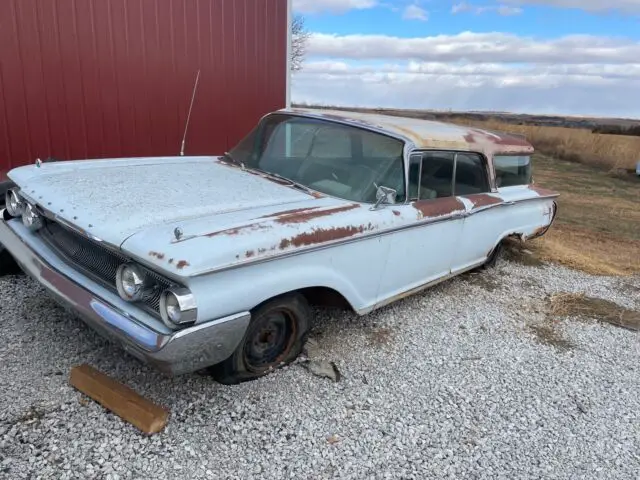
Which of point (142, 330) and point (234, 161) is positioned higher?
point (234, 161)

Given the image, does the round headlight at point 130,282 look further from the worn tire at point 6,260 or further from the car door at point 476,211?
the car door at point 476,211

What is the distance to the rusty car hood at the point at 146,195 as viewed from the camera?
2.57m

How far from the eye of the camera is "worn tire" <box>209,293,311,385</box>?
2752 millimetres

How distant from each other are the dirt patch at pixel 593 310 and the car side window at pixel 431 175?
1582 millimetres

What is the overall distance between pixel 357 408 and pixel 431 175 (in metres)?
1.87

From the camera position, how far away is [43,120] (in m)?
5.53

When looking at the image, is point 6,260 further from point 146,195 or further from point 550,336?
point 550,336

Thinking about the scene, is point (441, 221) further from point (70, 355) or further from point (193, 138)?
point (193, 138)

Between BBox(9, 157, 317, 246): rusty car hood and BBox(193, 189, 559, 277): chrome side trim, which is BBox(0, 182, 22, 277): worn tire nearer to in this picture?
BBox(9, 157, 317, 246): rusty car hood

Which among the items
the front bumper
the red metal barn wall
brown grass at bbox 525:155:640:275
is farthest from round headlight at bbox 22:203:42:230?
brown grass at bbox 525:155:640:275

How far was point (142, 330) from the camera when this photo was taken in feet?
7.63

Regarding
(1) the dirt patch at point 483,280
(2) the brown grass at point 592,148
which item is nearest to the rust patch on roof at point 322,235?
(1) the dirt patch at point 483,280

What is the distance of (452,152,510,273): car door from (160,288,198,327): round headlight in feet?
8.36

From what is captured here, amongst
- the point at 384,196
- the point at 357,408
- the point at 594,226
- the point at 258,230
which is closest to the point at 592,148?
the point at 594,226
